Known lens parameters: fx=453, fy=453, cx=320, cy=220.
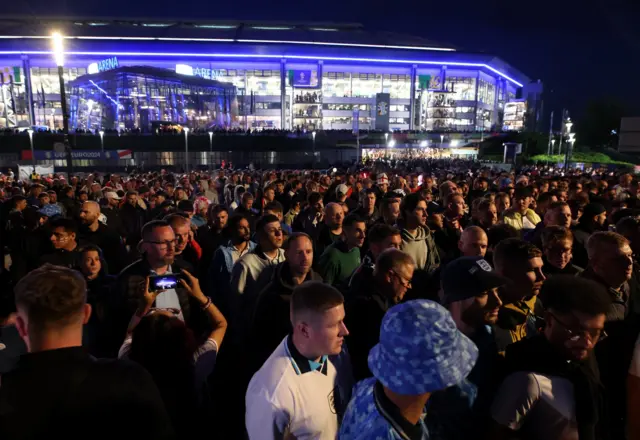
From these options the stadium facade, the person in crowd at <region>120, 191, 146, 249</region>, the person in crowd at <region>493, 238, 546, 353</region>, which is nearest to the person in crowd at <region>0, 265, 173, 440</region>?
the person in crowd at <region>493, 238, 546, 353</region>

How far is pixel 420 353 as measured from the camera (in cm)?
166

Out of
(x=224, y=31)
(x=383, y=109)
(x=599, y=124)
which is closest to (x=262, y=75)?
(x=224, y=31)

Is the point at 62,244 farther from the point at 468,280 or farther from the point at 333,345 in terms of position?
the point at 468,280

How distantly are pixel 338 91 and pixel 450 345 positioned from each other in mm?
92294

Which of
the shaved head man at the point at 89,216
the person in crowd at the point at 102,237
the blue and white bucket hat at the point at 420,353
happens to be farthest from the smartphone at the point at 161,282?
the shaved head man at the point at 89,216

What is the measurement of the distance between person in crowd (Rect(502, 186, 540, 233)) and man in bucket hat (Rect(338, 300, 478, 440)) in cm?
656

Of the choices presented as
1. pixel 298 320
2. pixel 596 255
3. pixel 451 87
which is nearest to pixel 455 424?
pixel 298 320

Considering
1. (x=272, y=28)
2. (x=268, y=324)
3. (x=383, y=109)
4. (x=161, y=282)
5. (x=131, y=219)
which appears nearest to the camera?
(x=161, y=282)

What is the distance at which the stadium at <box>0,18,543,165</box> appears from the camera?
7388 centimetres

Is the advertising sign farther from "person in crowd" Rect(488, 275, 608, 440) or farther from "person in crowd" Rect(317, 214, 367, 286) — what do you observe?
"person in crowd" Rect(488, 275, 608, 440)

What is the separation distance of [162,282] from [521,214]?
6707mm

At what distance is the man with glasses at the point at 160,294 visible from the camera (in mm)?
3572

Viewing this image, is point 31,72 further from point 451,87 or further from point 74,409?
point 74,409

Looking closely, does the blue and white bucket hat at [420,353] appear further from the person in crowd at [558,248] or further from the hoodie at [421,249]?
the hoodie at [421,249]
